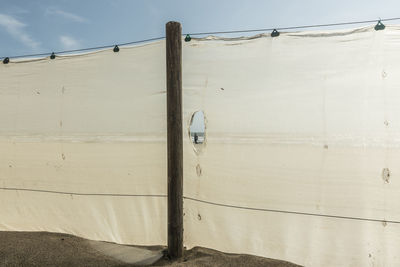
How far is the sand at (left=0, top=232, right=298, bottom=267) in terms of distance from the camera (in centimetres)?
246

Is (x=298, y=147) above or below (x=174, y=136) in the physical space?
below

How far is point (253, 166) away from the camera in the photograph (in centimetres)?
249

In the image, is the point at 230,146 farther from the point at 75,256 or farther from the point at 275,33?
the point at 75,256

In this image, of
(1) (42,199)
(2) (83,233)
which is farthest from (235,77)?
(1) (42,199)

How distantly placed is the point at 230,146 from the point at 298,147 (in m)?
0.60

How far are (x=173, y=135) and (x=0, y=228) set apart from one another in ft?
8.58

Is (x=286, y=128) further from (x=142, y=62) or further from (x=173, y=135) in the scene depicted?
(x=142, y=62)

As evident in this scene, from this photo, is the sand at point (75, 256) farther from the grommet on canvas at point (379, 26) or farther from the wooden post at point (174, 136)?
the grommet on canvas at point (379, 26)

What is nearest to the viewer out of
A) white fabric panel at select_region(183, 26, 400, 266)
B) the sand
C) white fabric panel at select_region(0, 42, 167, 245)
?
white fabric panel at select_region(183, 26, 400, 266)

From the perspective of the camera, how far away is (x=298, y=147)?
238cm

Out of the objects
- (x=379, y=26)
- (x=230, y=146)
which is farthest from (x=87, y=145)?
(x=379, y=26)

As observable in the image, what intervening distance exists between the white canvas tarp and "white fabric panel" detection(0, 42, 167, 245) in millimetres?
14

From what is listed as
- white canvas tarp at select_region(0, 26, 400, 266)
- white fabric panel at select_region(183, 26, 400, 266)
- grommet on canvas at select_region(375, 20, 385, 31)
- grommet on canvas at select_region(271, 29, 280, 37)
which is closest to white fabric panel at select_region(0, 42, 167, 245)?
white canvas tarp at select_region(0, 26, 400, 266)

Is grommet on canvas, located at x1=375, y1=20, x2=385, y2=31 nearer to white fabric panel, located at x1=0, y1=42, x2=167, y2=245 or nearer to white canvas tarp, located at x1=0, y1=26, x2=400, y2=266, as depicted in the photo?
white canvas tarp, located at x1=0, y1=26, x2=400, y2=266
